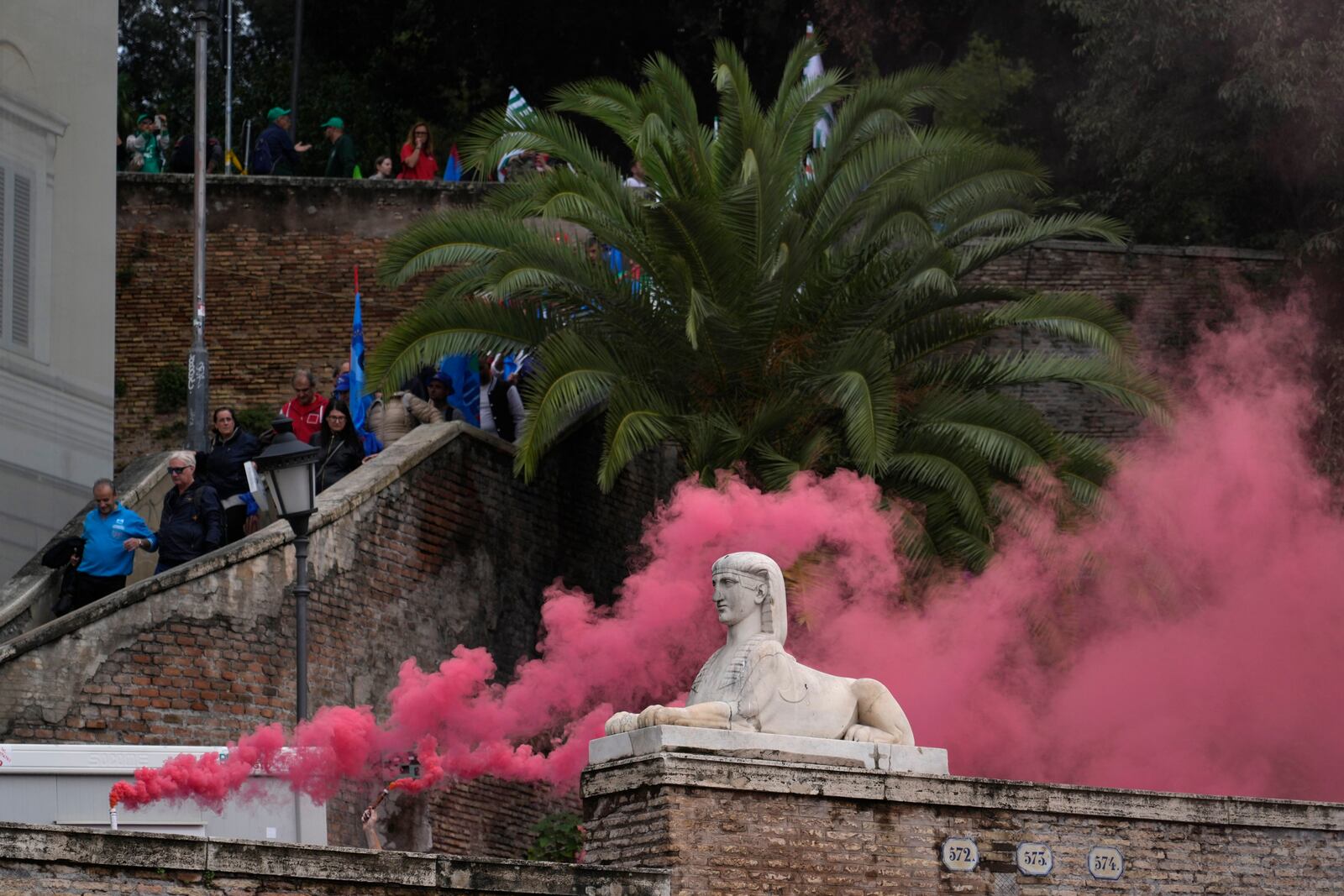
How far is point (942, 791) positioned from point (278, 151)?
19382 millimetres

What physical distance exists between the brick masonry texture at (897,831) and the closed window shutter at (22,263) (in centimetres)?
994

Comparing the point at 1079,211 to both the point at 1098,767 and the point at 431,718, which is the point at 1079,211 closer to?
the point at 1098,767

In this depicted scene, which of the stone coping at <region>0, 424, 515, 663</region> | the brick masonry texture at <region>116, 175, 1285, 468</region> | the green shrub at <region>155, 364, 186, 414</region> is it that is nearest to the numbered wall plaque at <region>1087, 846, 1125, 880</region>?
the stone coping at <region>0, 424, 515, 663</region>

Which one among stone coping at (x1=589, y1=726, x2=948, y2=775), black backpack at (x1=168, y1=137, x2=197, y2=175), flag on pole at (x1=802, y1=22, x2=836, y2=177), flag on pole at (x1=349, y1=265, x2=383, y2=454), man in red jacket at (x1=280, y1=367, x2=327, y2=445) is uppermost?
black backpack at (x1=168, y1=137, x2=197, y2=175)

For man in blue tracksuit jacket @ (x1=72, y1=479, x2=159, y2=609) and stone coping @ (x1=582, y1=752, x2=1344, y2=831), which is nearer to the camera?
stone coping @ (x1=582, y1=752, x2=1344, y2=831)

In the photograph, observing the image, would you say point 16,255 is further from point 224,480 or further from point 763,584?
point 763,584

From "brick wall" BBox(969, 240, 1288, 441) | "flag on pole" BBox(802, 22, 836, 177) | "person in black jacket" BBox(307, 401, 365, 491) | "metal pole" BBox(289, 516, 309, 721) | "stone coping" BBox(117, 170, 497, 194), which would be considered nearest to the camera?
"metal pole" BBox(289, 516, 309, 721)

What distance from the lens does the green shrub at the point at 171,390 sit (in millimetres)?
27297

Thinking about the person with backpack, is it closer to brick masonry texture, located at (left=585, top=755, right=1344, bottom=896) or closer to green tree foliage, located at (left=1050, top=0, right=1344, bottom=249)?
green tree foliage, located at (left=1050, top=0, right=1344, bottom=249)

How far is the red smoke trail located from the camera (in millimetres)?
17828

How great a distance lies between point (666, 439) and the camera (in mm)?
19953

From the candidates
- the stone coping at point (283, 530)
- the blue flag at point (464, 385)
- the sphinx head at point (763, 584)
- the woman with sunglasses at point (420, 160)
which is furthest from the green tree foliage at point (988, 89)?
the sphinx head at point (763, 584)

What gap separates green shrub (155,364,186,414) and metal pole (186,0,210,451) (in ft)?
10.2

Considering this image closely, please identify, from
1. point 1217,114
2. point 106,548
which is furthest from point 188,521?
point 1217,114
